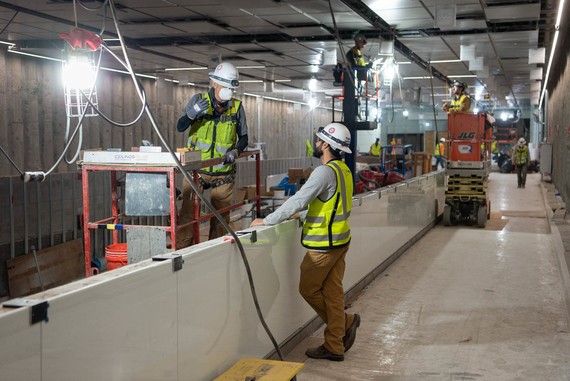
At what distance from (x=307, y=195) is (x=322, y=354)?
141cm

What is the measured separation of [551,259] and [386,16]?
4.64m

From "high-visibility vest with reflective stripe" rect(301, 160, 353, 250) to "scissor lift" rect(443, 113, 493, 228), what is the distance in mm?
8557

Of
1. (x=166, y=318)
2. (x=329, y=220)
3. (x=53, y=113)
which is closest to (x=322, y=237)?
(x=329, y=220)

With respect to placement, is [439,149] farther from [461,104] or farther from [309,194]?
[309,194]

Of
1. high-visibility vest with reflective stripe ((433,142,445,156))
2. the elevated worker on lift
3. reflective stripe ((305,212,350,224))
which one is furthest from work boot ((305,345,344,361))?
high-visibility vest with reflective stripe ((433,142,445,156))

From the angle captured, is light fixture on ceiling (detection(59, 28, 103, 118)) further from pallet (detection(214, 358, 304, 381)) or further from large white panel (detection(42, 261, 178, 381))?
pallet (detection(214, 358, 304, 381))

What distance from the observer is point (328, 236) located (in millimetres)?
5211

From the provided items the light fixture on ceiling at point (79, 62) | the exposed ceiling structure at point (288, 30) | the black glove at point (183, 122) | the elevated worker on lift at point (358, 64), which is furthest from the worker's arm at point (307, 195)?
the elevated worker on lift at point (358, 64)

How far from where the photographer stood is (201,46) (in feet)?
41.9

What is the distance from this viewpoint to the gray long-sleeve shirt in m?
4.97

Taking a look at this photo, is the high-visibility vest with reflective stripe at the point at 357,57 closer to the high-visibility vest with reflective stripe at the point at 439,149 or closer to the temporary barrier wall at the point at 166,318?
the temporary barrier wall at the point at 166,318

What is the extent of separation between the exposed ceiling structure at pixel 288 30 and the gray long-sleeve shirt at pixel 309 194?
6.61 feet

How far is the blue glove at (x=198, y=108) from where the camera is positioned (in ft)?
18.6

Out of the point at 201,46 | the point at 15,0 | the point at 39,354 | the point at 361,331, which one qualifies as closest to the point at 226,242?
the point at 39,354
